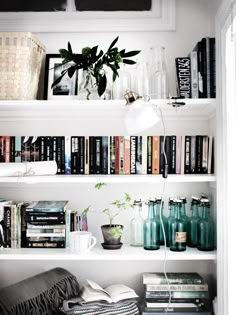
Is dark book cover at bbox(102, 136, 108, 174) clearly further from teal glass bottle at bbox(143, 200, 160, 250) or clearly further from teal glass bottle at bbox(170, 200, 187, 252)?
teal glass bottle at bbox(170, 200, 187, 252)

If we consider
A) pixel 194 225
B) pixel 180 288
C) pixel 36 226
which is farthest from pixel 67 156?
pixel 180 288

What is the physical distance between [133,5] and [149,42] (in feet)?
0.68

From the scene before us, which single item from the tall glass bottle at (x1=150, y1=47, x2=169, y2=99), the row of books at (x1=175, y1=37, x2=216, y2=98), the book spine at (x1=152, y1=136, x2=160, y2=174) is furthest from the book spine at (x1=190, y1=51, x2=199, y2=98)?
the book spine at (x1=152, y1=136, x2=160, y2=174)

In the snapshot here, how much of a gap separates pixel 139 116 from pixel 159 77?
0.37 m

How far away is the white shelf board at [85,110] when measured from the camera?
1958 millimetres

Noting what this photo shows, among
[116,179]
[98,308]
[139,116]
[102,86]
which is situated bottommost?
[98,308]

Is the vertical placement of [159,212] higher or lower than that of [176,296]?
higher

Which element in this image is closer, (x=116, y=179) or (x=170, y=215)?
(x=116, y=179)

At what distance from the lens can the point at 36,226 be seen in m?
2.07

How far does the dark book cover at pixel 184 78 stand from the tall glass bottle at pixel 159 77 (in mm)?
89

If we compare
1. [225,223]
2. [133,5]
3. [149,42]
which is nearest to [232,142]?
[225,223]

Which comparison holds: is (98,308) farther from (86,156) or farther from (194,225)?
(86,156)

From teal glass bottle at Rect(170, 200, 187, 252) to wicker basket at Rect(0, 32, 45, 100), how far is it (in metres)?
0.89

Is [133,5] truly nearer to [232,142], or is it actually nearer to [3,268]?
[232,142]
